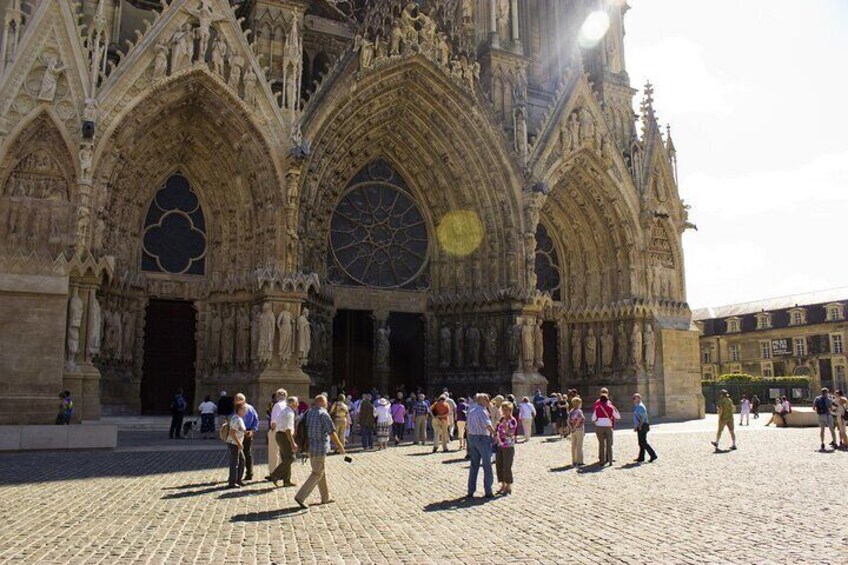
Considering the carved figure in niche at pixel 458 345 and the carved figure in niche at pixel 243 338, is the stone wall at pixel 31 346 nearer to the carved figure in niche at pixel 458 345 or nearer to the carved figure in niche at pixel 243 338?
the carved figure in niche at pixel 243 338

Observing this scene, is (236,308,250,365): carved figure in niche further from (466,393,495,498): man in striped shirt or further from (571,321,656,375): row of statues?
(571,321,656,375): row of statues

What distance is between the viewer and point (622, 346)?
27.6m

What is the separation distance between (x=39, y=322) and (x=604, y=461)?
13057mm

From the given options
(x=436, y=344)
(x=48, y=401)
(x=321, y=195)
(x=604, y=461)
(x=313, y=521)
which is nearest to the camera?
(x=313, y=521)

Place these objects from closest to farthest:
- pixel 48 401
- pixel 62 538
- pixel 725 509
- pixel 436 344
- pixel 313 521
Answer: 1. pixel 62 538
2. pixel 313 521
3. pixel 725 509
4. pixel 48 401
5. pixel 436 344

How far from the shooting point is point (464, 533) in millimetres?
7953

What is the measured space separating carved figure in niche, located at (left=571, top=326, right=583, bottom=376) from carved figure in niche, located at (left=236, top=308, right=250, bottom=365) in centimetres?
1255

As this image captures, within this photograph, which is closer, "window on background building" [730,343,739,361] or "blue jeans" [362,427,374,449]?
"blue jeans" [362,427,374,449]

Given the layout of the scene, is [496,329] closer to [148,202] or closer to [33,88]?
[148,202]

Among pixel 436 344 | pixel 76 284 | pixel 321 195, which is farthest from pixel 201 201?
pixel 436 344

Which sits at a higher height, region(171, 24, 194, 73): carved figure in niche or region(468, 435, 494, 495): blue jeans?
region(171, 24, 194, 73): carved figure in niche

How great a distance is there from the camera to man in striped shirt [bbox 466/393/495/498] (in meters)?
10.5

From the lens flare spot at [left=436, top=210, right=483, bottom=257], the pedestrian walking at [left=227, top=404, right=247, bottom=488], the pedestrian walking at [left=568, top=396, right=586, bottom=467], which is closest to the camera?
the pedestrian walking at [left=227, top=404, right=247, bottom=488]

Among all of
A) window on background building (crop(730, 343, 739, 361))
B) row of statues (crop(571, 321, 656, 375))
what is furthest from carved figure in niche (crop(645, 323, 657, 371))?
window on background building (crop(730, 343, 739, 361))
